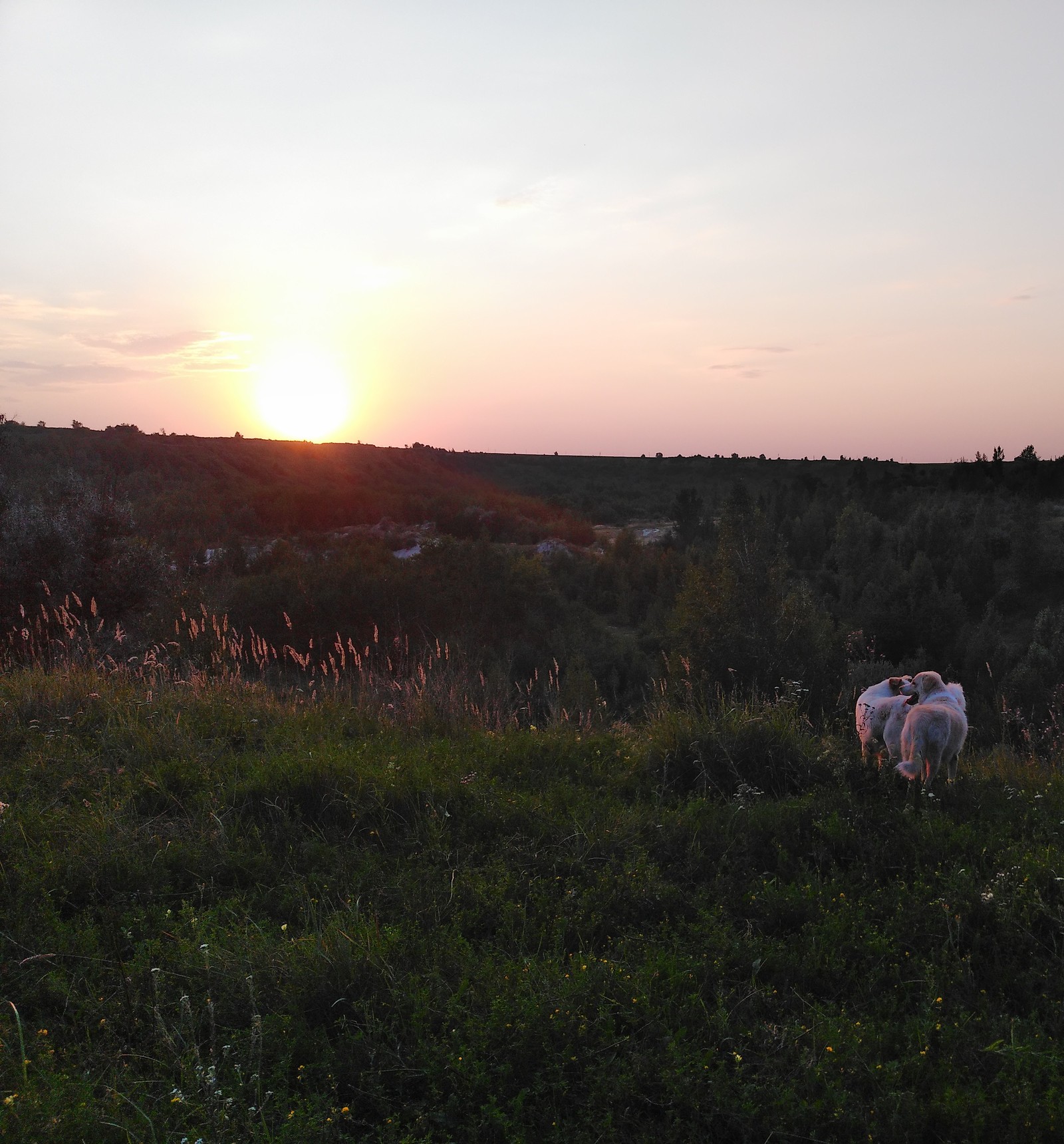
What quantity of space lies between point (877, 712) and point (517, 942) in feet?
10.5

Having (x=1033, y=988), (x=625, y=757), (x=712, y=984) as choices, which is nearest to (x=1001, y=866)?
(x=1033, y=988)

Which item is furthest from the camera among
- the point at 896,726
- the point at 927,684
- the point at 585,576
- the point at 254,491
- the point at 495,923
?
the point at 254,491

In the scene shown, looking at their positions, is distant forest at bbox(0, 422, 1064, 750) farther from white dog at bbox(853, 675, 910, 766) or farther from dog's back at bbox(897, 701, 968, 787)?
dog's back at bbox(897, 701, 968, 787)

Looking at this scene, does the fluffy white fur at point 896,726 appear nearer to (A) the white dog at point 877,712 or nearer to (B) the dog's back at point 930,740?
(A) the white dog at point 877,712

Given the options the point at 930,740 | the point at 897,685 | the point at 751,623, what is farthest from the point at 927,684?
the point at 751,623

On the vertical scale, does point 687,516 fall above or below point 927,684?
above

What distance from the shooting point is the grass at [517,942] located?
235 centimetres

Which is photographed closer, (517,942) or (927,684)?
(517,942)

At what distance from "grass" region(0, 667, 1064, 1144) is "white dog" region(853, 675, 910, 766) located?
18 centimetres

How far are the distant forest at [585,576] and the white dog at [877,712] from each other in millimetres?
1457

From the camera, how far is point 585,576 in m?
23.8

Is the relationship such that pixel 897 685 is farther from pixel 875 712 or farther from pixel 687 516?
pixel 687 516

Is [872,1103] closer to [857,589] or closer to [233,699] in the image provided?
[233,699]

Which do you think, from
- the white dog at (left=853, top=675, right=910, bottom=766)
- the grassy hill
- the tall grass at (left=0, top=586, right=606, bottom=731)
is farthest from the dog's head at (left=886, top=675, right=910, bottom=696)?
the grassy hill
